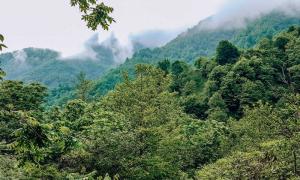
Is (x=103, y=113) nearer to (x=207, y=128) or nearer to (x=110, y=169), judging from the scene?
(x=110, y=169)

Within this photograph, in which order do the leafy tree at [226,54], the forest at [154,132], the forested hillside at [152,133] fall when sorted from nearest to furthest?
the forested hillside at [152,133]
the forest at [154,132]
the leafy tree at [226,54]

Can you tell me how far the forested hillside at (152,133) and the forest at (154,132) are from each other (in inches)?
1.1

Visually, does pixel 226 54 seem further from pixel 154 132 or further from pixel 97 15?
pixel 97 15

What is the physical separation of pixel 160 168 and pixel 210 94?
3755 cm

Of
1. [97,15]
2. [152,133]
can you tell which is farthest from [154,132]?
[97,15]

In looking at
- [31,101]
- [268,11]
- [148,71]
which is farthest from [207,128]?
[268,11]

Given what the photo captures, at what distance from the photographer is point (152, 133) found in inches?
1193

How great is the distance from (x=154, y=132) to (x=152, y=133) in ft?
0.58

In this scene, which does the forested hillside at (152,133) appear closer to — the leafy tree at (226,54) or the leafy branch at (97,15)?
the leafy branch at (97,15)

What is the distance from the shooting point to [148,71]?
119ft

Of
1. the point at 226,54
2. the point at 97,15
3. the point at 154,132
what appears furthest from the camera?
the point at 226,54

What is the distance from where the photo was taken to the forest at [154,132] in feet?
22.2

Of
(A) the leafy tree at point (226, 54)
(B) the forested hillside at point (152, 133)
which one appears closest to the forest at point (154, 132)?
(B) the forested hillside at point (152, 133)

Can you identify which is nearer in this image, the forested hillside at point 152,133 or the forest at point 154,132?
the forested hillside at point 152,133
